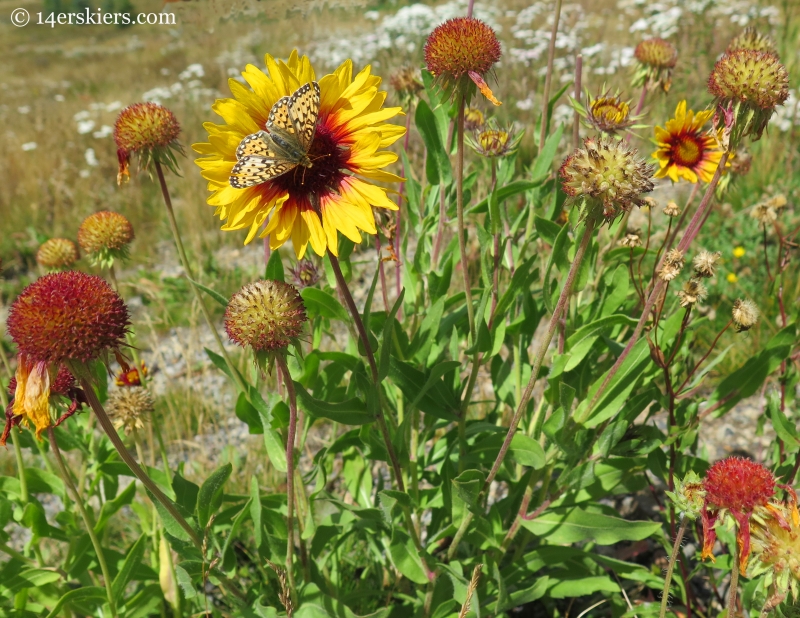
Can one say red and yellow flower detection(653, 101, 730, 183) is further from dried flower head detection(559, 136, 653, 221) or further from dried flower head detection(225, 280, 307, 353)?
dried flower head detection(225, 280, 307, 353)

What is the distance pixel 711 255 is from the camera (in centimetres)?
158

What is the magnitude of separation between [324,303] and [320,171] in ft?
1.10

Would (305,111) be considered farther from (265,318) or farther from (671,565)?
(671,565)

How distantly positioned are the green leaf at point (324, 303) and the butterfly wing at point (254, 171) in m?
0.35

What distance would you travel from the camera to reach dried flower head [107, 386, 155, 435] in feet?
6.44

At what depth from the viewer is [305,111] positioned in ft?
4.58

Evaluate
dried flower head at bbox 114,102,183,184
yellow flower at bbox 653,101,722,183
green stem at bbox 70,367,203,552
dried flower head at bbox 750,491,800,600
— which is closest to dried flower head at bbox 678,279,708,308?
dried flower head at bbox 750,491,800,600

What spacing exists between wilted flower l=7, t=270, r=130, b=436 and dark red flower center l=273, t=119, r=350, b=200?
480mm

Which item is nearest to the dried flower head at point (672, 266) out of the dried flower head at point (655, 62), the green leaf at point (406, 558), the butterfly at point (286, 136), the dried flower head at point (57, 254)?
the butterfly at point (286, 136)

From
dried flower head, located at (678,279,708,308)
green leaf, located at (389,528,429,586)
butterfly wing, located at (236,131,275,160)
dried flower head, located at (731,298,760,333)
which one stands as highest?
butterfly wing, located at (236,131,275,160)

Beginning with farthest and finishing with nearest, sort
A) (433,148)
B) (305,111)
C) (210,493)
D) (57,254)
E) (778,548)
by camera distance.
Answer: (57,254) → (433,148) → (210,493) → (305,111) → (778,548)

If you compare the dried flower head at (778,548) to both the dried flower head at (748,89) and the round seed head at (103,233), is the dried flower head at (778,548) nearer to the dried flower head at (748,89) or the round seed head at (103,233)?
the dried flower head at (748,89)

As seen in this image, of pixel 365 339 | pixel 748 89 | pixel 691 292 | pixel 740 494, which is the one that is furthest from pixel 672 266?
pixel 365 339

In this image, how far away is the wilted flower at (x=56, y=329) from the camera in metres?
1.24
